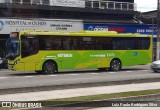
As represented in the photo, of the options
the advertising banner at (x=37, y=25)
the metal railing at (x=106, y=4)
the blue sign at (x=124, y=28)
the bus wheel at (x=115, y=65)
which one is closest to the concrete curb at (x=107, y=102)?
the bus wheel at (x=115, y=65)

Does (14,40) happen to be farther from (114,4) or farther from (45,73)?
(114,4)

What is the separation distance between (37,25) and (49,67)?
13834 mm

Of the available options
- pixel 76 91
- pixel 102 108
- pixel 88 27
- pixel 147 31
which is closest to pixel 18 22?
pixel 88 27

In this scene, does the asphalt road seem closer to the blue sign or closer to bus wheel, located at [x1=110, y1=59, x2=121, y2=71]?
bus wheel, located at [x1=110, y1=59, x2=121, y2=71]

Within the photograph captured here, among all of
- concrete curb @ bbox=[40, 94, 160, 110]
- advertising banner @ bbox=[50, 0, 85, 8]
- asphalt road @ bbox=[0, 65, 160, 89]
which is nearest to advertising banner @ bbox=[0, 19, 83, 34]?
advertising banner @ bbox=[50, 0, 85, 8]

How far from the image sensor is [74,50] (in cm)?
2878

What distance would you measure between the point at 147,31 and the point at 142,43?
17.8 metres

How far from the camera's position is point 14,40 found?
27.1m

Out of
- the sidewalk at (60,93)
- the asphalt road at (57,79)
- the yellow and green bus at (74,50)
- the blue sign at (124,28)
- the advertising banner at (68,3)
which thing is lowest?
the asphalt road at (57,79)

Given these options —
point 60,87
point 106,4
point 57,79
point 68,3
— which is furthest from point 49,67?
point 106,4

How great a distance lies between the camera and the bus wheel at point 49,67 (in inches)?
1088

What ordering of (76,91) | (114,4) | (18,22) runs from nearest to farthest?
(76,91) < (18,22) < (114,4)

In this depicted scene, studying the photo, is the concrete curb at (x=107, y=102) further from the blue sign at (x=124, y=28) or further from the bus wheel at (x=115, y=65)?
the blue sign at (x=124, y=28)

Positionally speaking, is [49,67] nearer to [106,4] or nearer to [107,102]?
[107,102]
